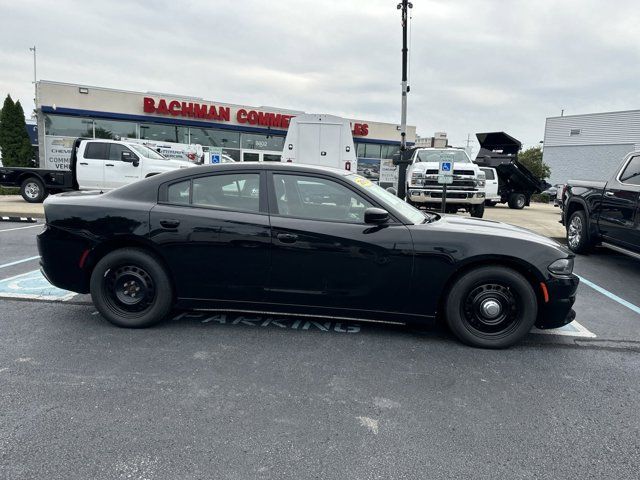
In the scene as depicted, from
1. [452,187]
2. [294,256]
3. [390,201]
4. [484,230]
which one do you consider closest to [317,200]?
[294,256]

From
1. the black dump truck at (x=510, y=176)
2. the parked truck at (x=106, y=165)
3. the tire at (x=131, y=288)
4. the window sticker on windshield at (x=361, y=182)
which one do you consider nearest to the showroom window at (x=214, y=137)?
the parked truck at (x=106, y=165)

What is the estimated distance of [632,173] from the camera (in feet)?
22.5

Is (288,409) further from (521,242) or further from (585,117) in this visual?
(585,117)

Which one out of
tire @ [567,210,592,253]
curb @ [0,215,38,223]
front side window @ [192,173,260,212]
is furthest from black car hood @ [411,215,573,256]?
curb @ [0,215,38,223]

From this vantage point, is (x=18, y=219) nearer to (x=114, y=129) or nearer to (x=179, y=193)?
(x=179, y=193)

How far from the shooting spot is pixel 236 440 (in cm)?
245

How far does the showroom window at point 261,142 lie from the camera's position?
90.7 ft

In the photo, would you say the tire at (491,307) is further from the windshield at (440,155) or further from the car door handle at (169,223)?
the windshield at (440,155)

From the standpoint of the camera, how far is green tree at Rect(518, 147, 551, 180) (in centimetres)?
3319

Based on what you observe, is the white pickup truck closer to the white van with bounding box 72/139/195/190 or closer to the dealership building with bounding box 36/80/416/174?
the white van with bounding box 72/139/195/190

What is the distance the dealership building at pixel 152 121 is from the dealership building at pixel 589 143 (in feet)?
77.8

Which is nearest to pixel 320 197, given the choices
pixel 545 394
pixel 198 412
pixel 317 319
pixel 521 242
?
pixel 317 319

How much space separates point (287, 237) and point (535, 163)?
115 feet

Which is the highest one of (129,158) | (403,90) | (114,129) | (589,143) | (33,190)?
(589,143)
